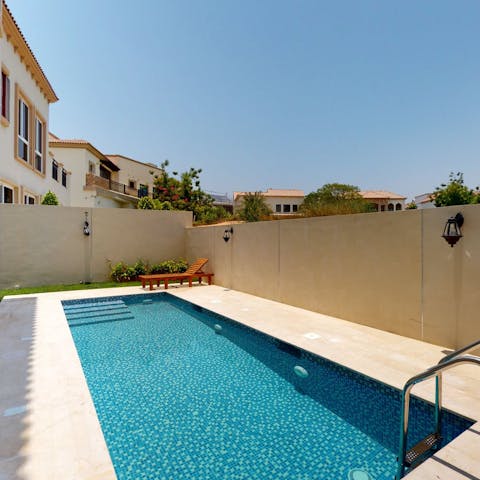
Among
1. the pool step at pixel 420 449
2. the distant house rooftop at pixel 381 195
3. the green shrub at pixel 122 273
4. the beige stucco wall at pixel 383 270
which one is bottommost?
the pool step at pixel 420 449

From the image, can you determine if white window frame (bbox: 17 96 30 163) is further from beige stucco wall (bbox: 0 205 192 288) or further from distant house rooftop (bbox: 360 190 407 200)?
distant house rooftop (bbox: 360 190 407 200)

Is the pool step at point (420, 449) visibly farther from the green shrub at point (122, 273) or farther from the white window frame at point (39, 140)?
the white window frame at point (39, 140)

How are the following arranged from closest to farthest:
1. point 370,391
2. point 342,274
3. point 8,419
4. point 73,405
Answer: point 8,419 → point 73,405 → point 370,391 → point 342,274

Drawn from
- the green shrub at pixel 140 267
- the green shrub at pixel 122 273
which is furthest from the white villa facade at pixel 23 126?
the green shrub at pixel 140 267

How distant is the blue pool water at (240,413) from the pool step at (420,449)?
36cm

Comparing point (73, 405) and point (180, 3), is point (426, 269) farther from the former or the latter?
point (180, 3)

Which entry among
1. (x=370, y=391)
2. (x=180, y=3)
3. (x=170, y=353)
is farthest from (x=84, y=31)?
(x=370, y=391)

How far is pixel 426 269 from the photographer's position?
17.4 feet

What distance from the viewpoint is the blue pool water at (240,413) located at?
9.30 feet

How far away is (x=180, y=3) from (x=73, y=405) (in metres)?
12.8

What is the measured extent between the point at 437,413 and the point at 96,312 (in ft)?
25.8

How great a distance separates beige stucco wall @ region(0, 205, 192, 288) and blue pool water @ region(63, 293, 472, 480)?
6946 mm

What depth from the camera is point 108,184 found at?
2816cm

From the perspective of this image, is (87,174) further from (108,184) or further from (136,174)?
(136,174)
